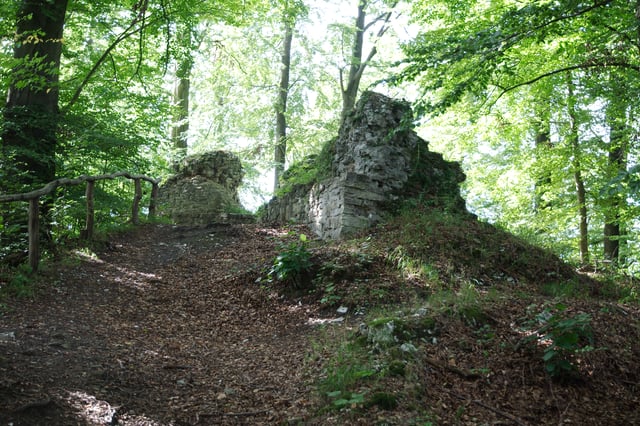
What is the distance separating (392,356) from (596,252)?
43.6 ft

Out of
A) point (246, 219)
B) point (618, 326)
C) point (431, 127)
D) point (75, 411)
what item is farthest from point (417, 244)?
point (431, 127)

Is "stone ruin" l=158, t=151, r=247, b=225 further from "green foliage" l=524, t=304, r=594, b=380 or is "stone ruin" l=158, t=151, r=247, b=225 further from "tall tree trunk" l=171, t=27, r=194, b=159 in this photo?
"green foliage" l=524, t=304, r=594, b=380

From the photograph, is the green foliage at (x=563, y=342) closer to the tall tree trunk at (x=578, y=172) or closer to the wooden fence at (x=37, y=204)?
the wooden fence at (x=37, y=204)

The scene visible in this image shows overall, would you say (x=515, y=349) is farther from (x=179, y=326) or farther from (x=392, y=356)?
(x=179, y=326)

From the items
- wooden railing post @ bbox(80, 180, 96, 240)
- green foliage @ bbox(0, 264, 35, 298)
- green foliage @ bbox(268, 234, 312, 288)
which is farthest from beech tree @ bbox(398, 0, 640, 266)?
wooden railing post @ bbox(80, 180, 96, 240)

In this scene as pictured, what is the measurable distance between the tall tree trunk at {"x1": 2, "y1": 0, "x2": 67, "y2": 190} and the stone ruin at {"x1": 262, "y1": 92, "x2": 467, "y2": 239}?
529 centimetres

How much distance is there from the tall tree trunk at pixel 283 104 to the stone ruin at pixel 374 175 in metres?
7.99

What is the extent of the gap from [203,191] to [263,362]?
1043 cm

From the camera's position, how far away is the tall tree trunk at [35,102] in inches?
314

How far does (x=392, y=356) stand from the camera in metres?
4.23

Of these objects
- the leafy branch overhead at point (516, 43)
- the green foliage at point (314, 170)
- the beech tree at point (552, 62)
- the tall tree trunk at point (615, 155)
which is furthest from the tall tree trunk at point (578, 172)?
the green foliage at point (314, 170)

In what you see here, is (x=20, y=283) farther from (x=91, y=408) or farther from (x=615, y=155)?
(x=615, y=155)

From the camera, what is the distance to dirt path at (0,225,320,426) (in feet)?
11.9

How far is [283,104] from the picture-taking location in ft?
64.9
